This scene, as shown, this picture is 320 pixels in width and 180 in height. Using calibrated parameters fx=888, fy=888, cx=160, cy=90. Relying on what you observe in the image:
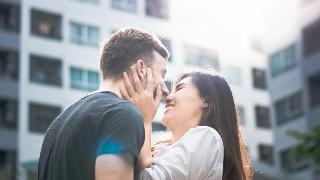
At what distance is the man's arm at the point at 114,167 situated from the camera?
4.48m

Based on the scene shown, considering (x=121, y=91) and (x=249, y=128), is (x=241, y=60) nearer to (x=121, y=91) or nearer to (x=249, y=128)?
(x=249, y=128)

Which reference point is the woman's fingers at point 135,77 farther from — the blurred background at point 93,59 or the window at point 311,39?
the window at point 311,39

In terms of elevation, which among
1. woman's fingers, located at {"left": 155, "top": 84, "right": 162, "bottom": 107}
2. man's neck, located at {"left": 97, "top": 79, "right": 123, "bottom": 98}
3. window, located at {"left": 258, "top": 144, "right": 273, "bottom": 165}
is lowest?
window, located at {"left": 258, "top": 144, "right": 273, "bottom": 165}

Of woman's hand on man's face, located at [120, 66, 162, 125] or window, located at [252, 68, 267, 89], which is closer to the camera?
woman's hand on man's face, located at [120, 66, 162, 125]

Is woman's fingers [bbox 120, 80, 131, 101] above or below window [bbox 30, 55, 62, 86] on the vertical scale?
above

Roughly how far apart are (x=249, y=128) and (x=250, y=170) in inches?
2407

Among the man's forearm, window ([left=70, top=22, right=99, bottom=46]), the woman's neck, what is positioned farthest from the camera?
window ([left=70, top=22, right=99, bottom=46])

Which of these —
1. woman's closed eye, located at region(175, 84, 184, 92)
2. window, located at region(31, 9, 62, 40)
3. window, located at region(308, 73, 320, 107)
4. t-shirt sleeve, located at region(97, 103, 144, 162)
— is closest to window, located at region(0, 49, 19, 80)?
window, located at region(31, 9, 62, 40)

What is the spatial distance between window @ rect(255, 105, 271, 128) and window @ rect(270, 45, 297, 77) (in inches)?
479

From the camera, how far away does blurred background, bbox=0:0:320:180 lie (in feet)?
160

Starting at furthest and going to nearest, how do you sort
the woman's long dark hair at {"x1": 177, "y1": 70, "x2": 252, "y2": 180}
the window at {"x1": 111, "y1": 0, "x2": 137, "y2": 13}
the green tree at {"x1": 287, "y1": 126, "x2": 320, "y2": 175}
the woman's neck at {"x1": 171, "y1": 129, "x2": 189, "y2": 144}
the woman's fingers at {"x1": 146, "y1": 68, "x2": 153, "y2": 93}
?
the window at {"x1": 111, "y1": 0, "x2": 137, "y2": 13} < the green tree at {"x1": 287, "y1": 126, "x2": 320, "y2": 175} < the woman's neck at {"x1": 171, "y1": 129, "x2": 189, "y2": 144} < the woman's long dark hair at {"x1": 177, "y1": 70, "x2": 252, "y2": 180} < the woman's fingers at {"x1": 146, "y1": 68, "x2": 153, "y2": 93}

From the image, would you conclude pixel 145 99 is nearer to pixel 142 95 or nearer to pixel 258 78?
pixel 142 95

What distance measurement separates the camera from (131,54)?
16.6ft

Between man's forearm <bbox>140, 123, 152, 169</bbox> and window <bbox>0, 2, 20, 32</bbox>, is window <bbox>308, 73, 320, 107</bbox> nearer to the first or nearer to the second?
window <bbox>0, 2, 20, 32</bbox>
